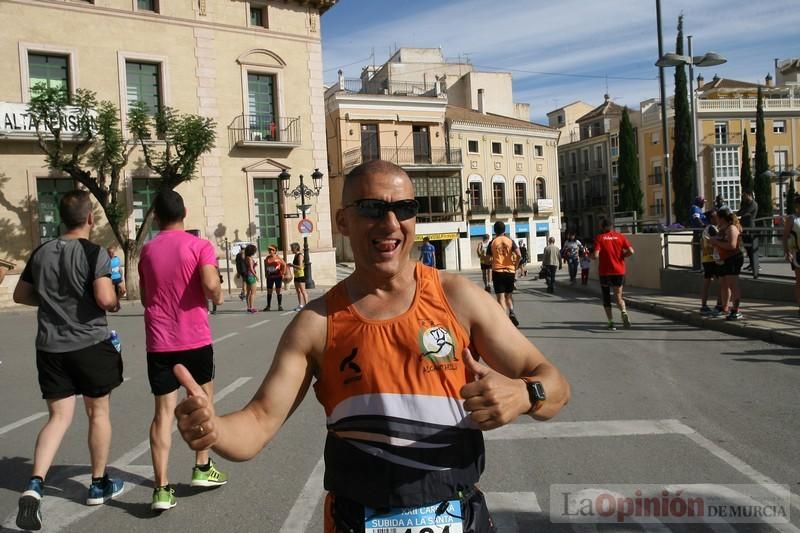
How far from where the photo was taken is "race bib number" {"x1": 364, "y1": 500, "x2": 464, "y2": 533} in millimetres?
2000

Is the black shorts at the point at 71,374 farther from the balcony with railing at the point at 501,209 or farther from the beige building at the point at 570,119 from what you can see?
the beige building at the point at 570,119

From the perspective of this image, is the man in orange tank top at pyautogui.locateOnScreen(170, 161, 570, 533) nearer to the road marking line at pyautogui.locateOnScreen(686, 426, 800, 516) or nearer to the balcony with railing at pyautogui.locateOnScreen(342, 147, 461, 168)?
the road marking line at pyautogui.locateOnScreen(686, 426, 800, 516)

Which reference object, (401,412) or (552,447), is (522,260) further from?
(401,412)

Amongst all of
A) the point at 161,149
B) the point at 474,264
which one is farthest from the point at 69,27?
the point at 474,264

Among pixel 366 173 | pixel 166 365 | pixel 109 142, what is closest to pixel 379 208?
pixel 366 173

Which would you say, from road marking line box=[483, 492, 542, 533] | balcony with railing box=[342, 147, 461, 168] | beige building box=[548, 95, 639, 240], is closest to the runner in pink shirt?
road marking line box=[483, 492, 542, 533]

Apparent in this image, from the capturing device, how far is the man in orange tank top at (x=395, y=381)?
1.99 m

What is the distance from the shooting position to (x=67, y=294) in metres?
4.27

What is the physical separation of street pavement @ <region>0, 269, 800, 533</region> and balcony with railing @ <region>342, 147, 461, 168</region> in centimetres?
3700

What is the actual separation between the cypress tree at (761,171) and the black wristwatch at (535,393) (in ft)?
201

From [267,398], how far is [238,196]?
92.9 feet

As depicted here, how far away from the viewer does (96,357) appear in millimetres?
4285

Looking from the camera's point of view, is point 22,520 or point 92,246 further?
point 92,246

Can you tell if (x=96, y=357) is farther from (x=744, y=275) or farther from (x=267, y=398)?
(x=744, y=275)
